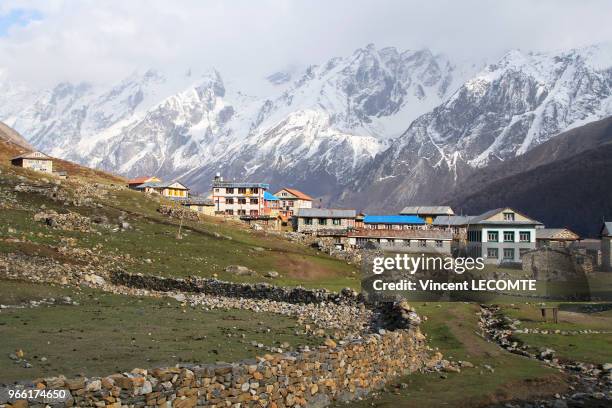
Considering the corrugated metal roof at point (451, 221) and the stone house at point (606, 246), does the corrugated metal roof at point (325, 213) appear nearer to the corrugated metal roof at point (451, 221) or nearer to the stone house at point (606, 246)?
the corrugated metal roof at point (451, 221)

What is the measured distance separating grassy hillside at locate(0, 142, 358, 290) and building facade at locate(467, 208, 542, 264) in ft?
144

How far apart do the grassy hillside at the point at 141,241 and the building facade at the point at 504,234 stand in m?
44.0

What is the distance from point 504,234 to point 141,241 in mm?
80677

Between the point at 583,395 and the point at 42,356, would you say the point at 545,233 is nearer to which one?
the point at 583,395

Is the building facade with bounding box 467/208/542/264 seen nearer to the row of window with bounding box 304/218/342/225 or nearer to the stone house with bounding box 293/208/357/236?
the stone house with bounding box 293/208/357/236

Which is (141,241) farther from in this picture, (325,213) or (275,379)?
(325,213)

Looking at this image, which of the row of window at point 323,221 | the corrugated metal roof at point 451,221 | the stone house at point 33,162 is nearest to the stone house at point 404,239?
the row of window at point 323,221

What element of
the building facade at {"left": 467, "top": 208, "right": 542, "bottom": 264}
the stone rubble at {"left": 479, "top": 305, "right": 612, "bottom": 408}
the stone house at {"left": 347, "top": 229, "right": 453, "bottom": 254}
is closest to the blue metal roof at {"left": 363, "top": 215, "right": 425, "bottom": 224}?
the stone house at {"left": 347, "top": 229, "right": 453, "bottom": 254}

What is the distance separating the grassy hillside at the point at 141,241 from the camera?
66.4 m

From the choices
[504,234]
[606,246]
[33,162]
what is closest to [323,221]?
[504,234]

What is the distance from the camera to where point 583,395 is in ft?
111

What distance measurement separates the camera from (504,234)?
138 metres

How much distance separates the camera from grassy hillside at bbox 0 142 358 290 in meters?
66.4

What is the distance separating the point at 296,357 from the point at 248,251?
200ft
